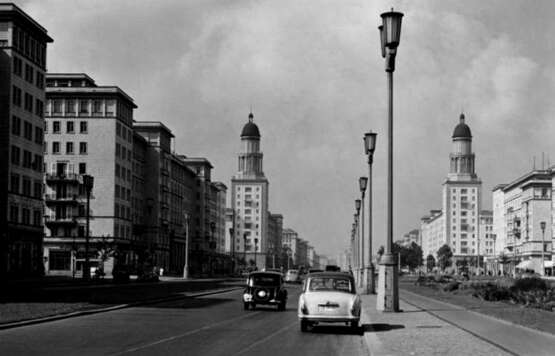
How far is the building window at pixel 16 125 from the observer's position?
79938 mm

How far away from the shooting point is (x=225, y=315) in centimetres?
3077

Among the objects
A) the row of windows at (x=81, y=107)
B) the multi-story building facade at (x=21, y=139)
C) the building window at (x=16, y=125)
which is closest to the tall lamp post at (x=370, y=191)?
the multi-story building facade at (x=21, y=139)

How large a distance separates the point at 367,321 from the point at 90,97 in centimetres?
8920

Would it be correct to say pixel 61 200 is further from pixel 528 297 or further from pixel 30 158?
pixel 528 297

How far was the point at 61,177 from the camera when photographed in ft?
353

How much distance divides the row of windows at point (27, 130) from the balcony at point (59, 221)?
21.5m

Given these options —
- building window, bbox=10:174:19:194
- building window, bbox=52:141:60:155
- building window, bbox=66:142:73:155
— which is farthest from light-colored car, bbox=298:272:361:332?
building window, bbox=52:141:60:155

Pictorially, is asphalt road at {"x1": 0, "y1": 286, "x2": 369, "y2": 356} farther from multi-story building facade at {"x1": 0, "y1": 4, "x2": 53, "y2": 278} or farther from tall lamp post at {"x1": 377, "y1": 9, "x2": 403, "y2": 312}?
multi-story building facade at {"x1": 0, "y1": 4, "x2": 53, "y2": 278}

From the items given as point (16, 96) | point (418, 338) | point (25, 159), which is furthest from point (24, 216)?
point (418, 338)

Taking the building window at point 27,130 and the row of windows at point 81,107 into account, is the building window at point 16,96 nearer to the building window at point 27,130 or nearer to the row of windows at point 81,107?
the building window at point 27,130

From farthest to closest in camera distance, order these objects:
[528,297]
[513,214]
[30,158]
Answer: [513,214], [30,158], [528,297]

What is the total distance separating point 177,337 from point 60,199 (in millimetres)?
90762

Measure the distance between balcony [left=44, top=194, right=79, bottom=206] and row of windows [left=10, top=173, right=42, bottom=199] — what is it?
65.3 feet

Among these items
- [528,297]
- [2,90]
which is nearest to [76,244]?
[2,90]
